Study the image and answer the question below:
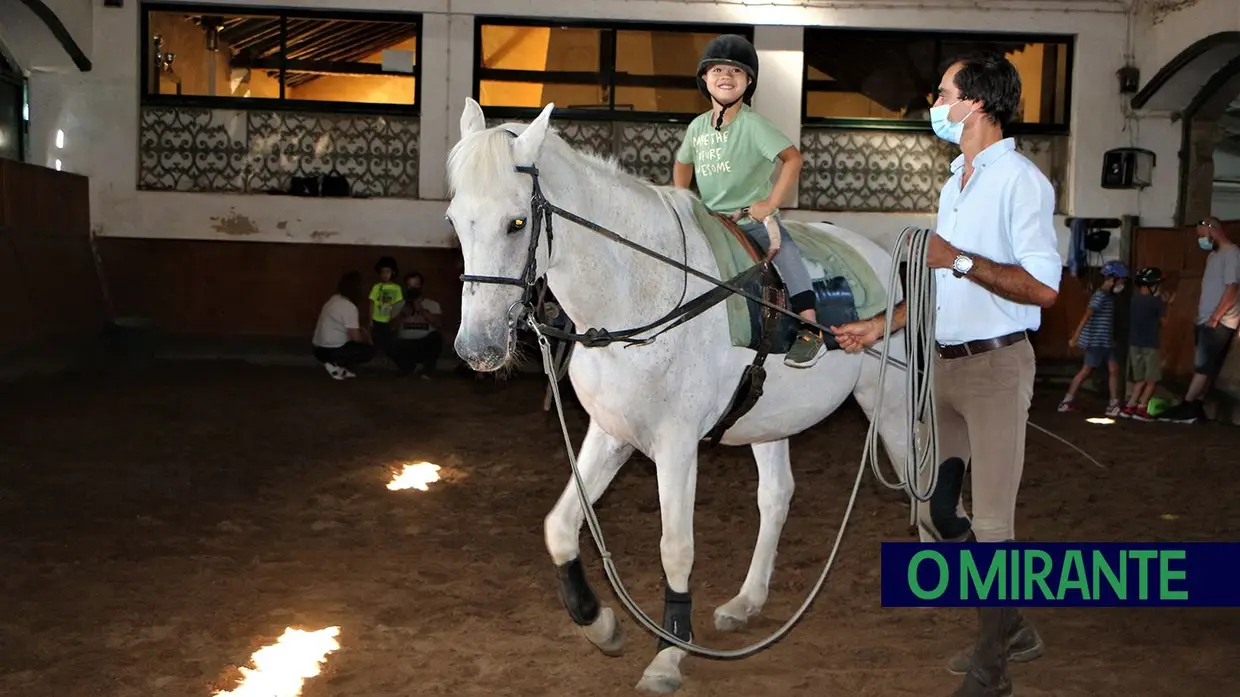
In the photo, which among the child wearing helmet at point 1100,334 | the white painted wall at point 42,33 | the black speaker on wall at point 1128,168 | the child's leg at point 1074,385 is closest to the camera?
the child's leg at point 1074,385

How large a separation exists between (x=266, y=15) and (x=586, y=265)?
11.6 meters

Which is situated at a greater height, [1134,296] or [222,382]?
[1134,296]

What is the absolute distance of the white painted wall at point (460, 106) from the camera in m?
13.8

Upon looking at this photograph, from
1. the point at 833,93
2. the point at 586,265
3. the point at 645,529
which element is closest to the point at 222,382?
the point at 645,529

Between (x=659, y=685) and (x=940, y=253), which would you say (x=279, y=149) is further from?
(x=940, y=253)

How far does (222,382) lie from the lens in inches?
471

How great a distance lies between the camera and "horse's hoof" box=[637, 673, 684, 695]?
413cm

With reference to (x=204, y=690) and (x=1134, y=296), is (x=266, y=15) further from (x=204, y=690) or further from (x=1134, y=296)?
(x=204, y=690)

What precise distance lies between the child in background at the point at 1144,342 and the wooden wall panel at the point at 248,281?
7.38m

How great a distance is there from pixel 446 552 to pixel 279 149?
940 cm

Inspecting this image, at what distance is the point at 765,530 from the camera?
514cm

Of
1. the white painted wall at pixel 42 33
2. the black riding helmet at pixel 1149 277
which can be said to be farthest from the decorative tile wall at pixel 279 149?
the black riding helmet at pixel 1149 277

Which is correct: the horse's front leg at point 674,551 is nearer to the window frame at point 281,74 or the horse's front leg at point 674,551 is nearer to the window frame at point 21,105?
the window frame at point 281,74

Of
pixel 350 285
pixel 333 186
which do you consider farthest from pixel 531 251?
pixel 333 186
